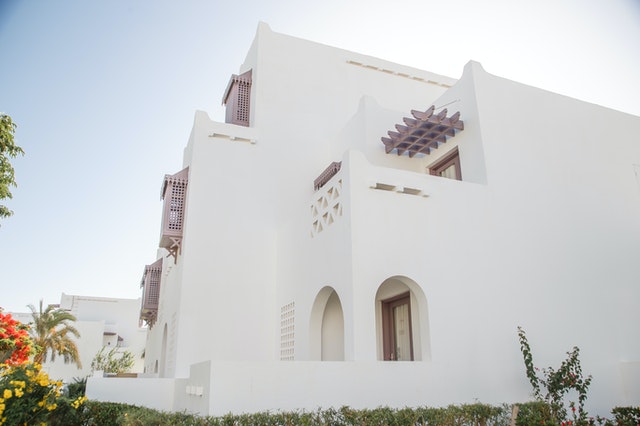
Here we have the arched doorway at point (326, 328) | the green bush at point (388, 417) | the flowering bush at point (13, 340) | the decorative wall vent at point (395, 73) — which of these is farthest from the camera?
the decorative wall vent at point (395, 73)

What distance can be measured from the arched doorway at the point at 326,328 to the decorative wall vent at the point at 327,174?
313 cm

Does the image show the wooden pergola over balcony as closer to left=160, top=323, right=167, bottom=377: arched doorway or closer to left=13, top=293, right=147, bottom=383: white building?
left=160, top=323, right=167, bottom=377: arched doorway

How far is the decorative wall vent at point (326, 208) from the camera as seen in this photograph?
957 cm

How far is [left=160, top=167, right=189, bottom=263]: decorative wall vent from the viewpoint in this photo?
1257 centimetres

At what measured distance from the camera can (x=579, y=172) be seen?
37.9 ft

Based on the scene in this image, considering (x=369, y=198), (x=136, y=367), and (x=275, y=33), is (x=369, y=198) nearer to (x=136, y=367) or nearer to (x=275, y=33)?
(x=275, y=33)

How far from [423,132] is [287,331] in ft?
17.9

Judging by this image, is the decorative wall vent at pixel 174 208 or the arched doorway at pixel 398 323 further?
the decorative wall vent at pixel 174 208

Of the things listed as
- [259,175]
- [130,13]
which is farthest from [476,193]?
[130,13]

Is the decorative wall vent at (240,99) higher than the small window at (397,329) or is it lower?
higher

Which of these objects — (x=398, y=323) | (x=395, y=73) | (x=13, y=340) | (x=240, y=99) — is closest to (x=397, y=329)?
(x=398, y=323)

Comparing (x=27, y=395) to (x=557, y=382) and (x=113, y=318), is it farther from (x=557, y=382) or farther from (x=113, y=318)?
(x=113, y=318)

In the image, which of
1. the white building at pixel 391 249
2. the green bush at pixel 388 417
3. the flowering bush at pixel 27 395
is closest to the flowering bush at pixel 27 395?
the flowering bush at pixel 27 395

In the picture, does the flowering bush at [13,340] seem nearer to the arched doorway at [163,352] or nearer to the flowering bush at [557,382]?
the arched doorway at [163,352]
